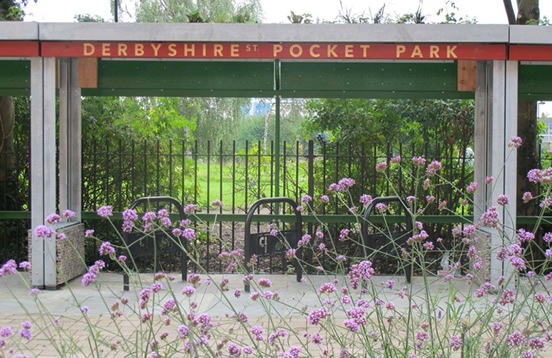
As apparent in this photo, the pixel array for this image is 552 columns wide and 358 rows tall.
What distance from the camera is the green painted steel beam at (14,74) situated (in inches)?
327

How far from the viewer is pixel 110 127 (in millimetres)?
11023

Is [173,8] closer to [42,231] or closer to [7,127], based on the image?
[7,127]

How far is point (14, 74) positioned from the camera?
327 inches

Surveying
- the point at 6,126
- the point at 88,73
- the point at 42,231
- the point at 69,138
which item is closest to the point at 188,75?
the point at 88,73

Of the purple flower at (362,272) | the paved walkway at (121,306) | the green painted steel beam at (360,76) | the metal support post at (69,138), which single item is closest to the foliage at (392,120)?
the green painted steel beam at (360,76)

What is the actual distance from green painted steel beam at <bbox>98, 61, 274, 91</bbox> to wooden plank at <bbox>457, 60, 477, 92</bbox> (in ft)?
7.32

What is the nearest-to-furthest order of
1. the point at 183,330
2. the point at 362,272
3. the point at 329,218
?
the point at 183,330 → the point at 362,272 → the point at 329,218

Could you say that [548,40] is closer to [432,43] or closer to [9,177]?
[432,43]

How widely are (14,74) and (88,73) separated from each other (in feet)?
2.85

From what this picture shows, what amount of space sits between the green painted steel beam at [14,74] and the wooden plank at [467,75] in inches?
202

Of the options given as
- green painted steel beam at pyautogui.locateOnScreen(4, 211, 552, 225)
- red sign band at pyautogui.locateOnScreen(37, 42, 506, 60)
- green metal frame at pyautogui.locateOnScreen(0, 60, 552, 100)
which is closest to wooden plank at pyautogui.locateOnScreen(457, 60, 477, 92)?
green metal frame at pyautogui.locateOnScreen(0, 60, 552, 100)

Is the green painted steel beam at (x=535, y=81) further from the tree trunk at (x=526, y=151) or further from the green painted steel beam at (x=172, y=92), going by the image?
the green painted steel beam at (x=172, y=92)

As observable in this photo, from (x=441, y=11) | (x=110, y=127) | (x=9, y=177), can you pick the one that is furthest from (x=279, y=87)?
(x=441, y=11)

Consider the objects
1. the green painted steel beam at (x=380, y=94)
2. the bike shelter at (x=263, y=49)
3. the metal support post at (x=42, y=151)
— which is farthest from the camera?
the green painted steel beam at (x=380, y=94)
